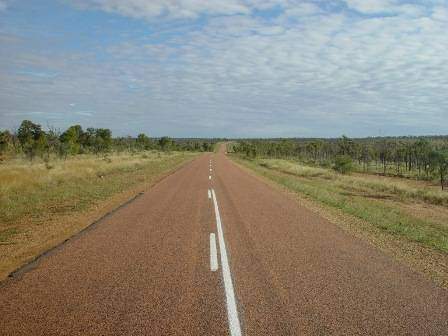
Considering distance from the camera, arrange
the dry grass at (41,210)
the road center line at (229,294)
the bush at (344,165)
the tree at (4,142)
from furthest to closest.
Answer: the bush at (344,165) → the tree at (4,142) → the dry grass at (41,210) → the road center line at (229,294)

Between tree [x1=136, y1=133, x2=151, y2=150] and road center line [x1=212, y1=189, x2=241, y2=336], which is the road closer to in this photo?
road center line [x1=212, y1=189, x2=241, y2=336]

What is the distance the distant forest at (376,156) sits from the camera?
48.6 m

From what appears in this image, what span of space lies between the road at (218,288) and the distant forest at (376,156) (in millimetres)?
38693

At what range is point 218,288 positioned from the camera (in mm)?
5625

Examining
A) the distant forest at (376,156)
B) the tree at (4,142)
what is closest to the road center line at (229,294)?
the distant forest at (376,156)

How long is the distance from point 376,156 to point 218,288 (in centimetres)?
9537

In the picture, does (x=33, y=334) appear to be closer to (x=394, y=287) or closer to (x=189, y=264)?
(x=189, y=264)

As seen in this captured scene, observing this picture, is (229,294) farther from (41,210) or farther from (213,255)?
(41,210)

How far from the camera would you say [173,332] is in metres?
4.25

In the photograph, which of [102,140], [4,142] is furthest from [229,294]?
[102,140]

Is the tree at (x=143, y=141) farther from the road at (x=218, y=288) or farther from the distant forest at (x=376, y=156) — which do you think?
the road at (x=218, y=288)

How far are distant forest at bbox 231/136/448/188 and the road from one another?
3869cm

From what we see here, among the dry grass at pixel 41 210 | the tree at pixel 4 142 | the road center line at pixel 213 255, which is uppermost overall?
the tree at pixel 4 142

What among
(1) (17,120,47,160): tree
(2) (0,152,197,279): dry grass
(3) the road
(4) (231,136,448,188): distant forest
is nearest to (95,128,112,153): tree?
(1) (17,120,47,160): tree
